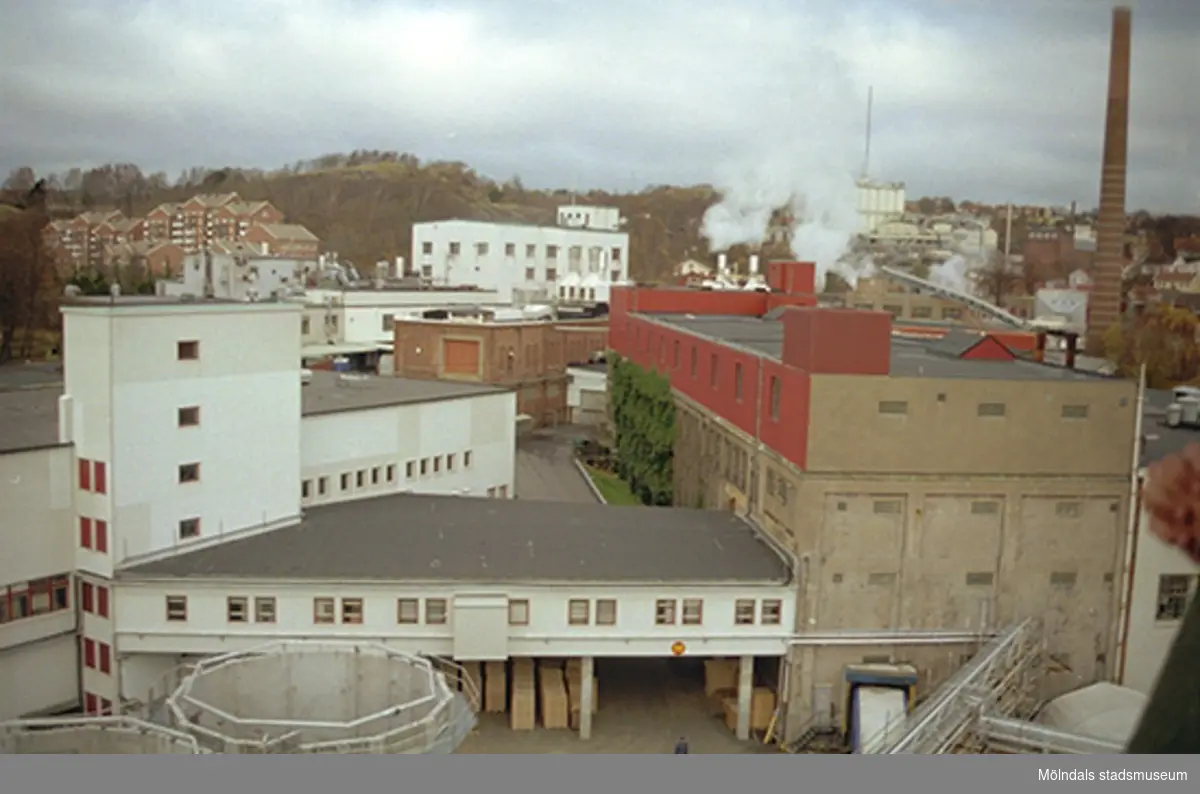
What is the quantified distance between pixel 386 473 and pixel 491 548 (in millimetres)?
1927

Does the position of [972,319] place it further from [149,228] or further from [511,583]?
[149,228]

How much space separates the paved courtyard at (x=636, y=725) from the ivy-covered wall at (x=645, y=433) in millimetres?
3442

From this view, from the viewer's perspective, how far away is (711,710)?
6.67 meters

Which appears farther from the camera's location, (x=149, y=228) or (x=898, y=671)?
(x=149, y=228)

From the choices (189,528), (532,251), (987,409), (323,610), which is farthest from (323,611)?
(532,251)

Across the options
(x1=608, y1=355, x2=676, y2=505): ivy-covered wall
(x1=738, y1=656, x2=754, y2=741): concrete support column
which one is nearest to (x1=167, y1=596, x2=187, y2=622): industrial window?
(x1=738, y1=656, x2=754, y2=741): concrete support column

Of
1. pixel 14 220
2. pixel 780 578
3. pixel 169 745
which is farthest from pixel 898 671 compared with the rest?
pixel 14 220

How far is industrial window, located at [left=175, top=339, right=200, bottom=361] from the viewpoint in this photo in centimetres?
577

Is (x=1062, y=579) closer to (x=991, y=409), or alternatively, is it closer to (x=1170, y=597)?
(x=1170, y=597)

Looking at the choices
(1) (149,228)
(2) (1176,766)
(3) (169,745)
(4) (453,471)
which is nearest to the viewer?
(2) (1176,766)

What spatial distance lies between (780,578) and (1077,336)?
260 cm

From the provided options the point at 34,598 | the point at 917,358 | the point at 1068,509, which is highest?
the point at 917,358

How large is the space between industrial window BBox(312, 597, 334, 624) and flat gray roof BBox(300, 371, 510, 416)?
1.80 m

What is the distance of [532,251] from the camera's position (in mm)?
20219
